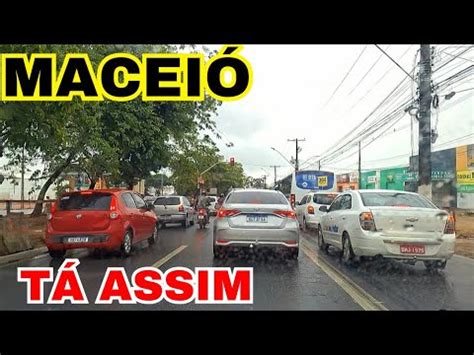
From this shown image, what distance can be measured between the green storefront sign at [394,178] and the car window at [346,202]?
33.8 metres

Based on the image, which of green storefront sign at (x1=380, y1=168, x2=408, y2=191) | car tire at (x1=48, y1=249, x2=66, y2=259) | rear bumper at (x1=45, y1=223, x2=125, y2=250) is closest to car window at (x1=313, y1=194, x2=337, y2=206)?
rear bumper at (x1=45, y1=223, x2=125, y2=250)

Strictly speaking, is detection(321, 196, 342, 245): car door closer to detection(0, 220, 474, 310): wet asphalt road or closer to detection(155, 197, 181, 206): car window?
detection(0, 220, 474, 310): wet asphalt road

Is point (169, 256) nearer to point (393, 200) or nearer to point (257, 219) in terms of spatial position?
point (257, 219)

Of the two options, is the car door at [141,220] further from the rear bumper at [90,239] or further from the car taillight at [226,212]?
the car taillight at [226,212]

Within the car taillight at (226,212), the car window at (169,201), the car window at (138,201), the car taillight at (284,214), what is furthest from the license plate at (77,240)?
the car window at (169,201)

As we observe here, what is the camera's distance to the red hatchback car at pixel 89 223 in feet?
32.7

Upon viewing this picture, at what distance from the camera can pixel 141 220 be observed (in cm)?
1184

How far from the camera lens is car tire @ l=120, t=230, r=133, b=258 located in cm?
1040

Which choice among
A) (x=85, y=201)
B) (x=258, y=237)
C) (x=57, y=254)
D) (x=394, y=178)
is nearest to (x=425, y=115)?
(x=258, y=237)
